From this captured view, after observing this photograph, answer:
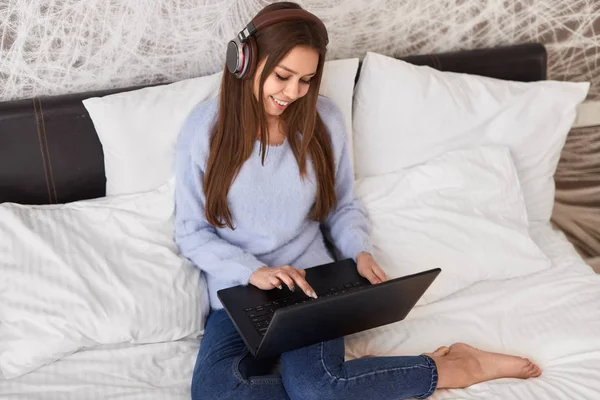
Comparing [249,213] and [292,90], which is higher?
[292,90]

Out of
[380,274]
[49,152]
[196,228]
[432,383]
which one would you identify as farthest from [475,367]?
[49,152]

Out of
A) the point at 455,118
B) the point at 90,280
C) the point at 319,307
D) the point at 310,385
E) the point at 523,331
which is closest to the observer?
the point at 319,307

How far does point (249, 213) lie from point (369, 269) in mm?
287

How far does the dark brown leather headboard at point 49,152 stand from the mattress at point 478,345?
40 cm

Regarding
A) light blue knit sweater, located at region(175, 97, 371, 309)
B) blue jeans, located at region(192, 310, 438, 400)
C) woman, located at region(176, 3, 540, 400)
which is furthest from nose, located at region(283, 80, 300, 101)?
blue jeans, located at region(192, 310, 438, 400)

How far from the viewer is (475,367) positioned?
4.63ft

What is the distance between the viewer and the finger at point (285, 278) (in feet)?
4.52

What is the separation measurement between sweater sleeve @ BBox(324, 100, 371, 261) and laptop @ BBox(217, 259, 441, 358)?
81 mm

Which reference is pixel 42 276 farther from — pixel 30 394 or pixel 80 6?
pixel 80 6

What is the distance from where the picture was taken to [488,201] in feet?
5.73

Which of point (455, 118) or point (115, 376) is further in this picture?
point (455, 118)

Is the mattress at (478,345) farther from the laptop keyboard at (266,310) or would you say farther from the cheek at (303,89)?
the cheek at (303,89)

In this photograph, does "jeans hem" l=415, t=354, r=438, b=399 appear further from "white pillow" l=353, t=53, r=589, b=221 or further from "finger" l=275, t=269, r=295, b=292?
"white pillow" l=353, t=53, r=589, b=221

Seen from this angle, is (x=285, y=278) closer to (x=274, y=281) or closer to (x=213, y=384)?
(x=274, y=281)
